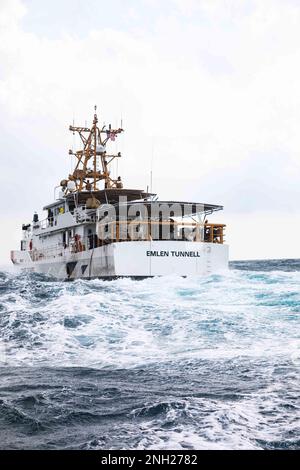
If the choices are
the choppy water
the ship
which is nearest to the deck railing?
the ship

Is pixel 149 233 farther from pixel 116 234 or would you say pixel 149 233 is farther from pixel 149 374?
pixel 149 374

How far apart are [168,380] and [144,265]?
20723 mm

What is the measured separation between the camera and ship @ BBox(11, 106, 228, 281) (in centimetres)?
2942

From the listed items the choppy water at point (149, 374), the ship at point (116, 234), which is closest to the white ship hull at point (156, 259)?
the ship at point (116, 234)

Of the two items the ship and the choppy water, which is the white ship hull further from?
the choppy water

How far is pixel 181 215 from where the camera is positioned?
3366 centimetres

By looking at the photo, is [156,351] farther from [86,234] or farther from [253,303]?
[86,234]

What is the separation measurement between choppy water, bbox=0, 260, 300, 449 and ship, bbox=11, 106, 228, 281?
10.9 meters

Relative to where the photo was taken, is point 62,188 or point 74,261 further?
point 62,188

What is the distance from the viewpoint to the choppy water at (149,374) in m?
6.22

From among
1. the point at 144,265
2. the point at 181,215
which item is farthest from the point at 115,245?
the point at 181,215

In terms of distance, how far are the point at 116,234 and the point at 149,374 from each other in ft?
68.7

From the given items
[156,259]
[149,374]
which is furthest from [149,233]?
[149,374]
